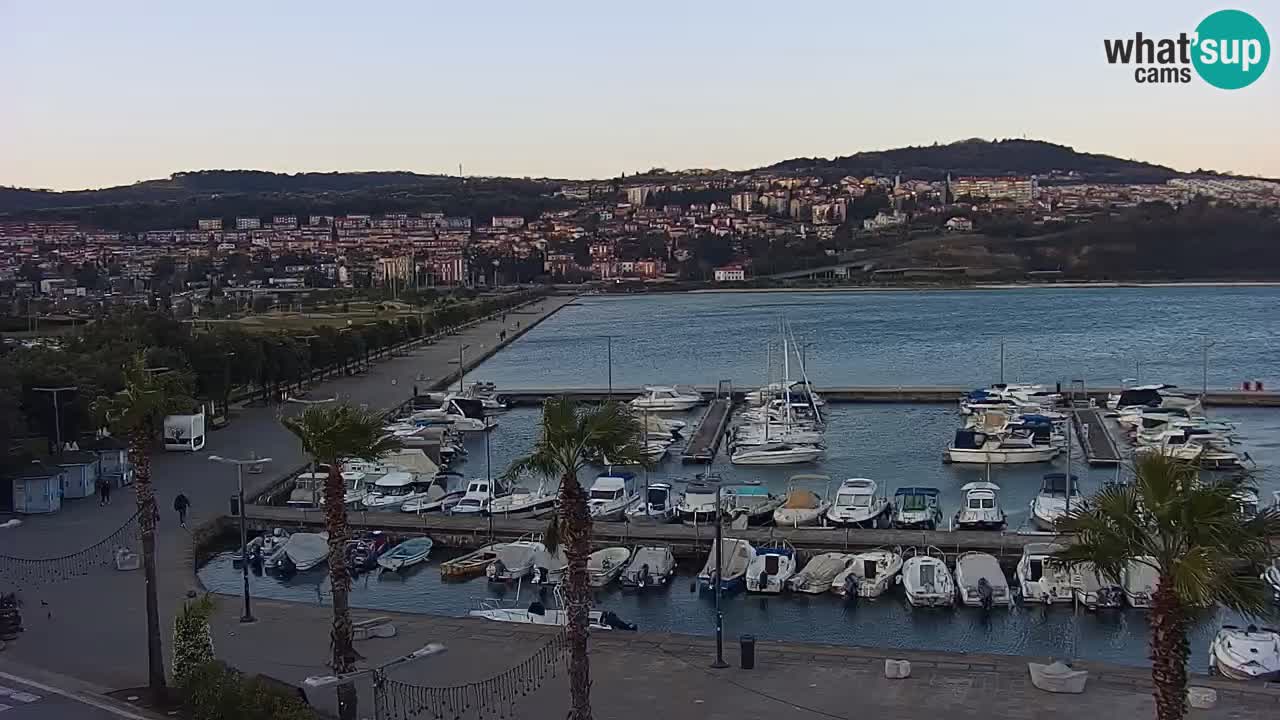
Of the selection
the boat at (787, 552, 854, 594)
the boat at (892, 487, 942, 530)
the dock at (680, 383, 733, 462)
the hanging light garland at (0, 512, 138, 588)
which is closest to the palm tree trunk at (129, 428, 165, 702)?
the hanging light garland at (0, 512, 138, 588)

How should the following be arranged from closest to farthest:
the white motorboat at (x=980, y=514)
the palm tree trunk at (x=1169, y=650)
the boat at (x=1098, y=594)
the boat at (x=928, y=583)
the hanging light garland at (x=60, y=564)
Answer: the palm tree trunk at (x=1169, y=650), the hanging light garland at (x=60, y=564), the boat at (x=1098, y=594), the boat at (x=928, y=583), the white motorboat at (x=980, y=514)

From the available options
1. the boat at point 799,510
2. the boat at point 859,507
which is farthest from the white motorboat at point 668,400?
the boat at point 799,510

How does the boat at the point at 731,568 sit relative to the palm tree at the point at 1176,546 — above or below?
below

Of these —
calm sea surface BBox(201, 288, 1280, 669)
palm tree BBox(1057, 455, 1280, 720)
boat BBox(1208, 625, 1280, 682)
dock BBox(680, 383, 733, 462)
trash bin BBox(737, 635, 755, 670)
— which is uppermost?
palm tree BBox(1057, 455, 1280, 720)

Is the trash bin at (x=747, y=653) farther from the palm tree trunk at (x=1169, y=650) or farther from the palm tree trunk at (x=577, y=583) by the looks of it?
the palm tree trunk at (x=1169, y=650)

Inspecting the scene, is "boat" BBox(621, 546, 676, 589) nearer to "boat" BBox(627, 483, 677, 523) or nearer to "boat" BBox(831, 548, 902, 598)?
"boat" BBox(831, 548, 902, 598)

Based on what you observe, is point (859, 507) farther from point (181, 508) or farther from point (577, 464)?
point (577, 464)

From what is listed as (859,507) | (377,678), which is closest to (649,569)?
(859,507)
